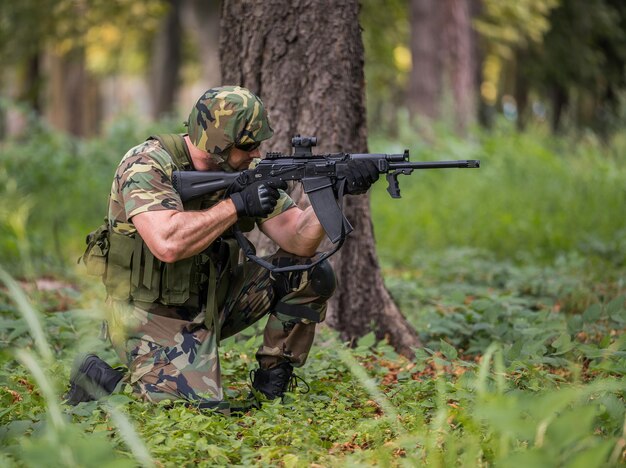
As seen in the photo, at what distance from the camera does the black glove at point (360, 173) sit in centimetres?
380

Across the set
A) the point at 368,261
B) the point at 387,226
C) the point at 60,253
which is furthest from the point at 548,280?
the point at 60,253

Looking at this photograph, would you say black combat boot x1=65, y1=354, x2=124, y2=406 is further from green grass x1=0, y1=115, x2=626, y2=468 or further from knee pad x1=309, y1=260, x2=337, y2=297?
knee pad x1=309, y1=260, x2=337, y2=297

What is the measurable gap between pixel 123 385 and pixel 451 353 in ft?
4.87

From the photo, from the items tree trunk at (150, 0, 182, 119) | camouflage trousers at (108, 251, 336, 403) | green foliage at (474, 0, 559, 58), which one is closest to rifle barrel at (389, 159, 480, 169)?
camouflage trousers at (108, 251, 336, 403)

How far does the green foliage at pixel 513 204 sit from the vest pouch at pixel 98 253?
447 centimetres

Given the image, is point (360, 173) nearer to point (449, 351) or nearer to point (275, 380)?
point (449, 351)

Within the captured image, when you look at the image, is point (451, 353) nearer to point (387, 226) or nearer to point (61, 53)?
point (387, 226)

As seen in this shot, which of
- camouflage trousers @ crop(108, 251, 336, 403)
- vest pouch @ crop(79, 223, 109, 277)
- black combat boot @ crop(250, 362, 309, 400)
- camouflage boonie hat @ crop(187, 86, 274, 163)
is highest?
camouflage boonie hat @ crop(187, 86, 274, 163)

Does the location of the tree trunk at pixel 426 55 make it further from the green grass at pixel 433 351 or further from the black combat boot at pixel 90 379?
the black combat boot at pixel 90 379

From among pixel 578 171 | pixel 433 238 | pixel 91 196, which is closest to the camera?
pixel 433 238

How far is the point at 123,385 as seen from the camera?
3797mm

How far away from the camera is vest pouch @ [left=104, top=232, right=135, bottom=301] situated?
3.82 meters

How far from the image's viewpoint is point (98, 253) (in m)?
3.88

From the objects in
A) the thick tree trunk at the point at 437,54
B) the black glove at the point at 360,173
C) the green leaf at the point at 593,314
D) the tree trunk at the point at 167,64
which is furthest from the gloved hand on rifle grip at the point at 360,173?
the tree trunk at the point at 167,64
